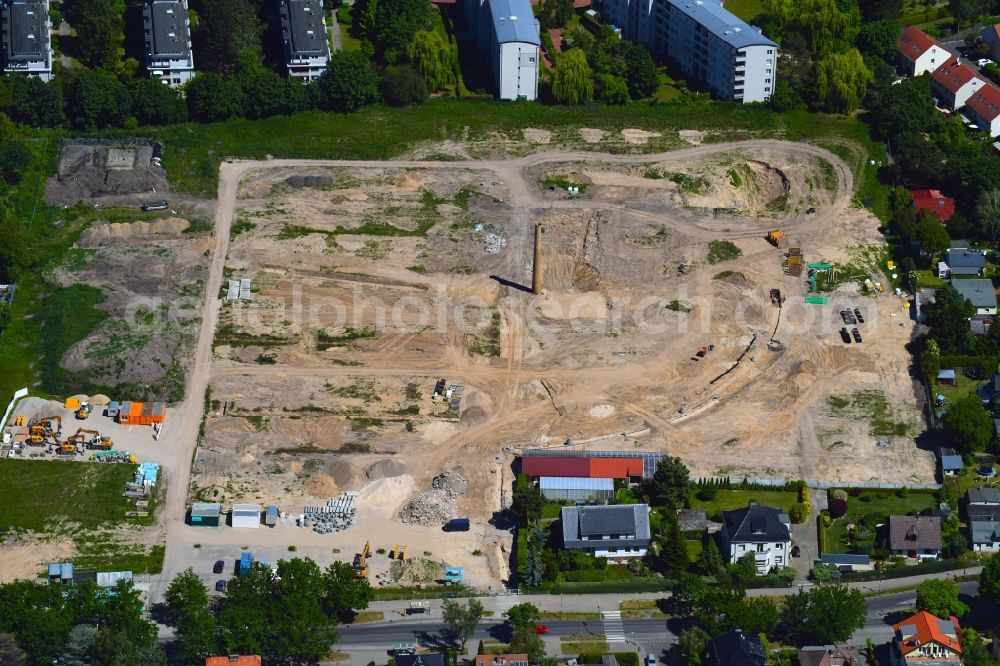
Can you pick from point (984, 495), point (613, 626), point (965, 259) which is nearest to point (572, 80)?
point (965, 259)

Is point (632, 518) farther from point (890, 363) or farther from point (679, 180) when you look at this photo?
point (679, 180)

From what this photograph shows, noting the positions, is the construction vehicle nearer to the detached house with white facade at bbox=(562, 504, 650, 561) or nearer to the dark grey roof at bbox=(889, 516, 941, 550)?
the dark grey roof at bbox=(889, 516, 941, 550)

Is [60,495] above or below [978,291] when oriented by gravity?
below

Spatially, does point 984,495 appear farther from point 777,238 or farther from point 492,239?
point 492,239

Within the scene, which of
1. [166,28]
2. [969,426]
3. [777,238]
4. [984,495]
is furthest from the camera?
[166,28]

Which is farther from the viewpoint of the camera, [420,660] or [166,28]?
[166,28]

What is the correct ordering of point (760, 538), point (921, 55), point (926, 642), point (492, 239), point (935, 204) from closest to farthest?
point (926, 642) → point (760, 538) → point (492, 239) → point (935, 204) → point (921, 55)

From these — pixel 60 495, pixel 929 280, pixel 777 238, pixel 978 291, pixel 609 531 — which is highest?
pixel 777 238
